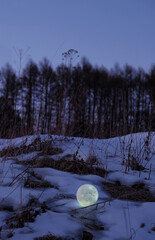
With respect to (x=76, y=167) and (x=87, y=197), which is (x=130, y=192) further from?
(x=76, y=167)

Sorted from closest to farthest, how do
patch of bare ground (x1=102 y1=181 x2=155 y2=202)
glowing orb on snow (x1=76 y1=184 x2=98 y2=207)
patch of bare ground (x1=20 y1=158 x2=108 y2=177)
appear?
glowing orb on snow (x1=76 y1=184 x2=98 y2=207)
patch of bare ground (x1=102 y1=181 x2=155 y2=202)
patch of bare ground (x1=20 y1=158 x2=108 y2=177)

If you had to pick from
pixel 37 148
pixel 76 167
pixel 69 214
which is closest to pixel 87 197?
pixel 69 214

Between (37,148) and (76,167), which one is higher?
(37,148)

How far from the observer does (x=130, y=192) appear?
1695 millimetres

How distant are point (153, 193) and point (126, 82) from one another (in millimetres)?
17298

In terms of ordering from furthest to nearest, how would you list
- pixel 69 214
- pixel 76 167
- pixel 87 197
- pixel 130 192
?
pixel 76 167 < pixel 130 192 < pixel 87 197 < pixel 69 214

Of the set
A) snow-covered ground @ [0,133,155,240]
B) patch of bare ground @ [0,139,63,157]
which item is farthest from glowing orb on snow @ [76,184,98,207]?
patch of bare ground @ [0,139,63,157]

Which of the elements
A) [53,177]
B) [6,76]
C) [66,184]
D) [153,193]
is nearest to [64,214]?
[66,184]

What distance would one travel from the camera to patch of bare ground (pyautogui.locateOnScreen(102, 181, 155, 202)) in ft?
5.19

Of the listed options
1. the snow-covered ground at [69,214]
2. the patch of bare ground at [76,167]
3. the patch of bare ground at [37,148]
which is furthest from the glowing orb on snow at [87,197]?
the patch of bare ground at [37,148]

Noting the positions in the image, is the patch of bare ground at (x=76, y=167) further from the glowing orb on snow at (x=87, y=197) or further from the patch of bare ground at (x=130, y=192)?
the glowing orb on snow at (x=87, y=197)

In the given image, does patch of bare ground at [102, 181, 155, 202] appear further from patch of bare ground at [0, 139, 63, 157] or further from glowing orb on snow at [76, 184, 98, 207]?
patch of bare ground at [0, 139, 63, 157]

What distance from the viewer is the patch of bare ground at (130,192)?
5.19 ft

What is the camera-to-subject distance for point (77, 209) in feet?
4.16
